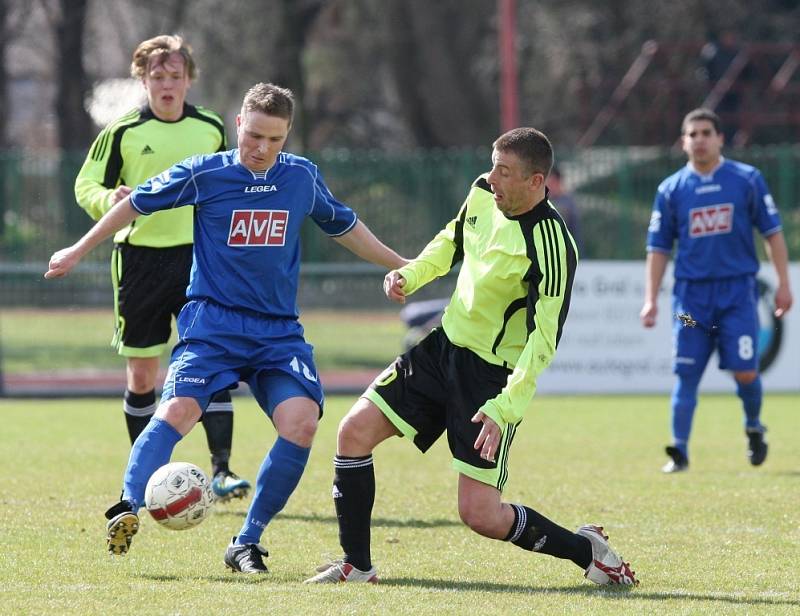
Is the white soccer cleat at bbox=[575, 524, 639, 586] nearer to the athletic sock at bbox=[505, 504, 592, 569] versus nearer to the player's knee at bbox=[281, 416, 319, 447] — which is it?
the athletic sock at bbox=[505, 504, 592, 569]

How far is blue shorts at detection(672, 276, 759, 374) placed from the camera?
9539 millimetres

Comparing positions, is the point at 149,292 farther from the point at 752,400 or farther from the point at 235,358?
the point at 752,400

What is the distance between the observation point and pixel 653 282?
9.71 metres

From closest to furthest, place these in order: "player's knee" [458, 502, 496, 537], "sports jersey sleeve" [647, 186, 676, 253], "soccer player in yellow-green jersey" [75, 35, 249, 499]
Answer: "player's knee" [458, 502, 496, 537]
"soccer player in yellow-green jersey" [75, 35, 249, 499]
"sports jersey sleeve" [647, 186, 676, 253]

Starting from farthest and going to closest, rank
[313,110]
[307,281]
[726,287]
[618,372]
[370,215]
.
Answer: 1. [313,110]
2. [370,215]
3. [307,281]
4. [618,372]
5. [726,287]

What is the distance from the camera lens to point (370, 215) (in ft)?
62.1

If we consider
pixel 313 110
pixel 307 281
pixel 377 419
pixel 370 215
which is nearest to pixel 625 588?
pixel 377 419

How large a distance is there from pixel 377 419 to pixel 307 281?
10782 millimetres

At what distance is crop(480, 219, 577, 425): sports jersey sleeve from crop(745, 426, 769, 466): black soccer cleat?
453 centimetres

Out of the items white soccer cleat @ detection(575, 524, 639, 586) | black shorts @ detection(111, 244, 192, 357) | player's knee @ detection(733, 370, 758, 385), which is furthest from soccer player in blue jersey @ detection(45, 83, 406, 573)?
player's knee @ detection(733, 370, 758, 385)

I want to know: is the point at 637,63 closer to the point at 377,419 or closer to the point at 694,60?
the point at 694,60

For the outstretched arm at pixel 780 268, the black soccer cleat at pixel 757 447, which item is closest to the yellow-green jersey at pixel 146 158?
the outstretched arm at pixel 780 268

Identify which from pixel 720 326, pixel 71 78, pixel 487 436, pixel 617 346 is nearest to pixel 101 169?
pixel 487 436

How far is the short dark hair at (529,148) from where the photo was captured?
5.70 metres
